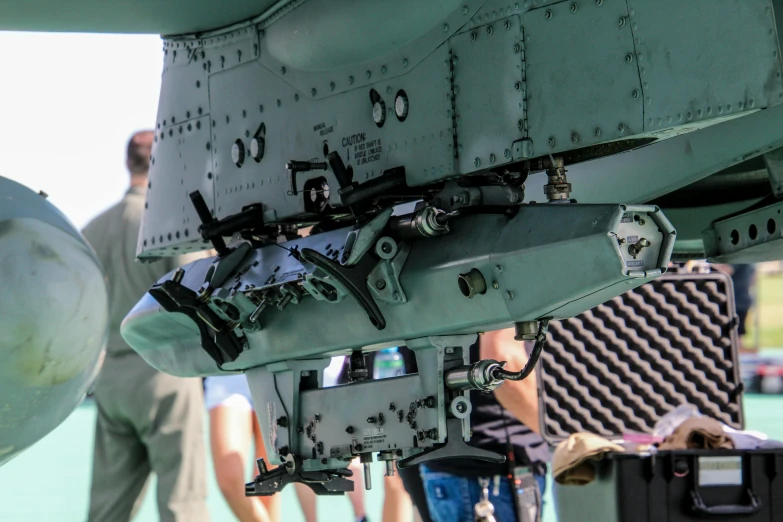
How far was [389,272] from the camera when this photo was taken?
4.21 meters

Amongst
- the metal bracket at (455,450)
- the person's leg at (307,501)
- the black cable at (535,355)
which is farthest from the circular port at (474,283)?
the person's leg at (307,501)

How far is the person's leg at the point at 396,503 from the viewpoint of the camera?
267 inches

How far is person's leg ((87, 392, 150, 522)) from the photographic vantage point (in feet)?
21.9

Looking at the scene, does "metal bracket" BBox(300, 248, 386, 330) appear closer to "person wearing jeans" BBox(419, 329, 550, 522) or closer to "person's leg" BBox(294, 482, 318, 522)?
"person wearing jeans" BBox(419, 329, 550, 522)

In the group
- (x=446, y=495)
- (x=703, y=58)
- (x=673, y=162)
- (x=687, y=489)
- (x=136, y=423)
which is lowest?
(x=446, y=495)

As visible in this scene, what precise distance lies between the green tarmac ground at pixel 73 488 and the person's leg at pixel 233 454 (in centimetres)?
267

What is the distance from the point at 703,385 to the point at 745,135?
69.1 inches

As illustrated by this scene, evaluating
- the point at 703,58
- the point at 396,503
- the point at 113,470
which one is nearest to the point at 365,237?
the point at 703,58

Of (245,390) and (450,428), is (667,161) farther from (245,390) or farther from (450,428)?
(245,390)

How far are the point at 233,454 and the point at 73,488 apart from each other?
19.5 feet

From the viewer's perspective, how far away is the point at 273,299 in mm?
4742

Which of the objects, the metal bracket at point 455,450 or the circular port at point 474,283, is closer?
the circular port at point 474,283

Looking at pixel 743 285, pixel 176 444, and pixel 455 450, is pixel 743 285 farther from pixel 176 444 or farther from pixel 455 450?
pixel 455 450

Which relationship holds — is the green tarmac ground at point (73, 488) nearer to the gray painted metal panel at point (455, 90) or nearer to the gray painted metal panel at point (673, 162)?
the gray painted metal panel at point (673, 162)
